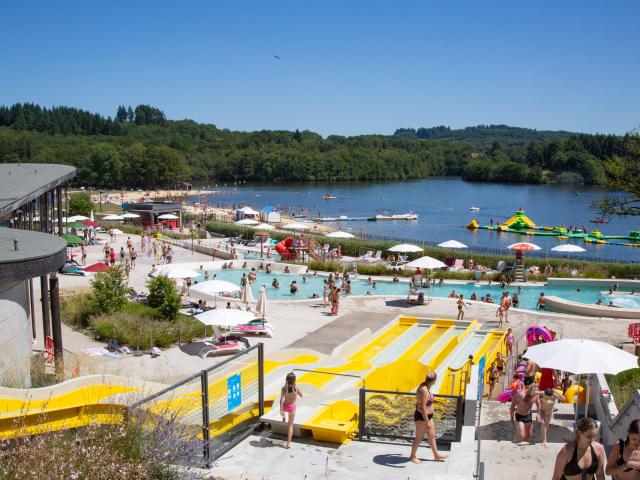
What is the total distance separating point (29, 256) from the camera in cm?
1019

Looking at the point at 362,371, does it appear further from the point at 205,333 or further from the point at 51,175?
the point at 51,175

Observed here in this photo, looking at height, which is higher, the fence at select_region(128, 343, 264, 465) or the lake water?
the fence at select_region(128, 343, 264, 465)

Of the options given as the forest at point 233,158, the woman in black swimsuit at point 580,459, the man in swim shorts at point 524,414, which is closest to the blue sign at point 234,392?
the man in swim shorts at point 524,414

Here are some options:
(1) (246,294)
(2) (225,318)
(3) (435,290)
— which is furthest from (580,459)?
(3) (435,290)

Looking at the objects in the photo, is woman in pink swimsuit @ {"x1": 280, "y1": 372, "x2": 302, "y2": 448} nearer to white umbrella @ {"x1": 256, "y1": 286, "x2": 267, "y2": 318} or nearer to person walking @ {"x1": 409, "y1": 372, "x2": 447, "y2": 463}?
person walking @ {"x1": 409, "y1": 372, "x2": 447, "y2": 463}

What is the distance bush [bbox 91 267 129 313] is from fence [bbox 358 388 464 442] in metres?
11.9

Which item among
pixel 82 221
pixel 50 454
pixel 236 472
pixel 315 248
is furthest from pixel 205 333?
pixel 82 221

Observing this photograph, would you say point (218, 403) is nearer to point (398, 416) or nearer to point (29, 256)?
point (398, 416)

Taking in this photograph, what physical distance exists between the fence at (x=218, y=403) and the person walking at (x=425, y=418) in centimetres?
238

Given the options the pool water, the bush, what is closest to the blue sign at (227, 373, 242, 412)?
the bush

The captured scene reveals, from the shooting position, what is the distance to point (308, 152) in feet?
586

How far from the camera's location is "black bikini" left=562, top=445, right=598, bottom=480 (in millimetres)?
6203

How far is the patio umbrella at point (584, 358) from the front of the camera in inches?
380

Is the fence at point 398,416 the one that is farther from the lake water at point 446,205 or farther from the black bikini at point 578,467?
the lake water at point 446,205
